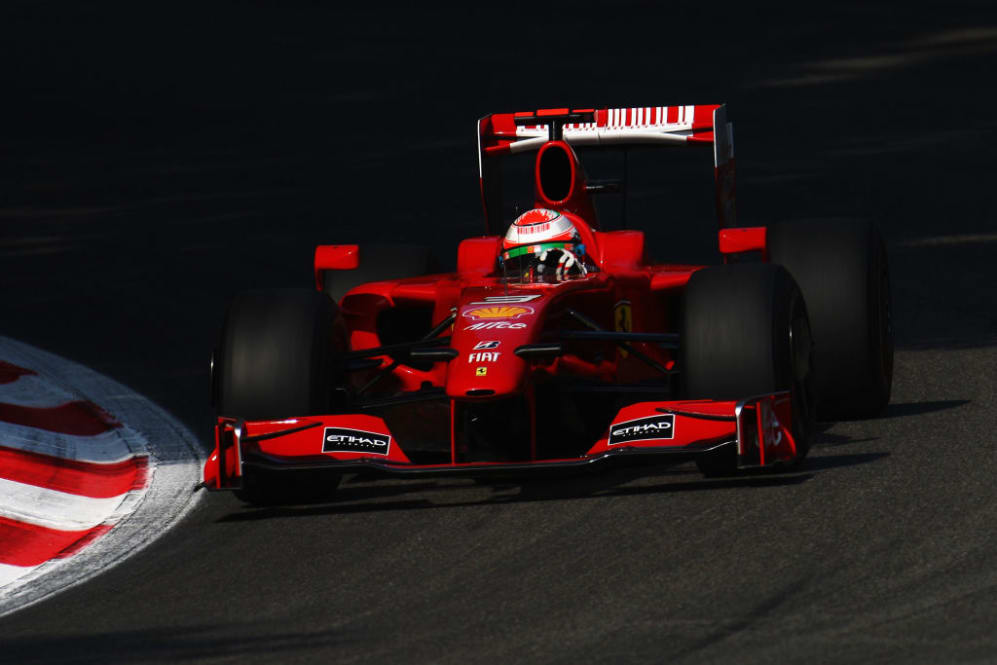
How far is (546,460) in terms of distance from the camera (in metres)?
7.45

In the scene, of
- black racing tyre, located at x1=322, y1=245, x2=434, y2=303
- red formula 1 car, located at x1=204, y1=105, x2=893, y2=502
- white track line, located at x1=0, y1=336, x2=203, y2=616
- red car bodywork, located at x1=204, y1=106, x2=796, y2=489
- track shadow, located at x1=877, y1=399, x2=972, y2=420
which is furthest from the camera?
black racing tyre, located at x1=322, y1=245, x2=434, y2=303

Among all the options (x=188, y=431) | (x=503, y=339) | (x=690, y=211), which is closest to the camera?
(x=503, y=339)

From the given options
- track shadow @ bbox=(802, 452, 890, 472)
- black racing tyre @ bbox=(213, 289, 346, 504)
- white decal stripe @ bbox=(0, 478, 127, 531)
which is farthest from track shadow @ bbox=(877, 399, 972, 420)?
white decal stripe @ bbox=(0, 478, 127, 531)

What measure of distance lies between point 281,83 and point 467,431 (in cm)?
1537

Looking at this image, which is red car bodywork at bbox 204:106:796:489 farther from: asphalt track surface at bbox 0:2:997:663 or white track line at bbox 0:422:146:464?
white track line at bbox 0:422:146:464

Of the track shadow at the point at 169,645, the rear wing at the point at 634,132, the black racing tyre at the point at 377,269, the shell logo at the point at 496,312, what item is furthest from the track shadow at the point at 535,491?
the rear wing at the point at 634,132

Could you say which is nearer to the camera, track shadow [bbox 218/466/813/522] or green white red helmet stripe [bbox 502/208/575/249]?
track shadow [bbox 218/466/813/522]

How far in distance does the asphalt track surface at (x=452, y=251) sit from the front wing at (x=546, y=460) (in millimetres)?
198

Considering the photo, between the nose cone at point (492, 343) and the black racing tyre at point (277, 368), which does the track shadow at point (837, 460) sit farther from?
the black racing tyre at point (277, 368)

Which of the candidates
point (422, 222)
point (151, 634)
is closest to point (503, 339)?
point (151, 634)

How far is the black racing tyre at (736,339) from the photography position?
24.7ft

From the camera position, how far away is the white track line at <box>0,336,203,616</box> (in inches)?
276

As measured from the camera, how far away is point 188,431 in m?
9.37

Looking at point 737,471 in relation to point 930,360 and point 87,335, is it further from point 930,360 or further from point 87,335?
point 87,335
